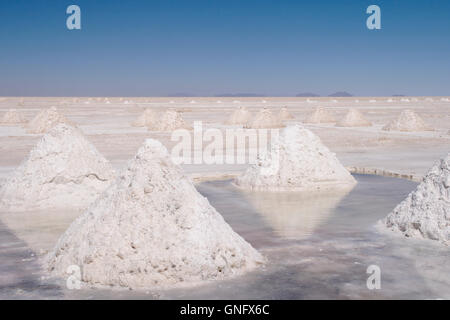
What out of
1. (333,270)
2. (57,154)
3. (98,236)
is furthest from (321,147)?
(98,236)

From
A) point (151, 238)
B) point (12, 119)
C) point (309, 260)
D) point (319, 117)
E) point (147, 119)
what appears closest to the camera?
point (151, 238)

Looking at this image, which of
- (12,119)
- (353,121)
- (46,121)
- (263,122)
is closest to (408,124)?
(353,121)

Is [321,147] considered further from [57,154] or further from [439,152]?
[439,152]

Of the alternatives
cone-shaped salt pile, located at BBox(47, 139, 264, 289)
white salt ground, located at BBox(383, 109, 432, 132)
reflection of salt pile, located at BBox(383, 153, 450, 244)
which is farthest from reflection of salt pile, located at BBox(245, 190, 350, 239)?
white salt ground, located at BBox(383, 109, 432, 132)

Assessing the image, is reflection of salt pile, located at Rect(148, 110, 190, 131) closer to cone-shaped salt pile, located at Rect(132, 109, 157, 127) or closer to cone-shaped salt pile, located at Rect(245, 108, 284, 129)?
cone-shaped salt pile, located at Rect(132, 109, 157, 127)

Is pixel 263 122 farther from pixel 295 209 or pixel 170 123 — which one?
pixel 295 209
